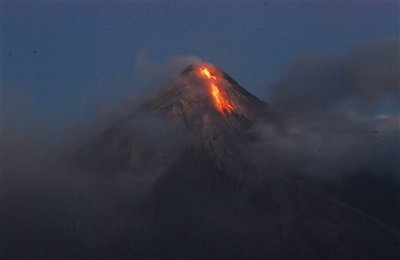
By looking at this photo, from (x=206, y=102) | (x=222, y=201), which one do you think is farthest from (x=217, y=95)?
(x=222, y=201)

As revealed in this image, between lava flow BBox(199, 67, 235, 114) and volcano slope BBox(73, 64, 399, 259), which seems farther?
lava flow BBox(199, 67, 235, 114)

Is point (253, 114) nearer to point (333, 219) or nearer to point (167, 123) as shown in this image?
point (167, 123)

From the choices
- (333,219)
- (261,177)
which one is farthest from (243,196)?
(333,219)

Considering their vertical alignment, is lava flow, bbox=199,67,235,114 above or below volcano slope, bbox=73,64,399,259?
above

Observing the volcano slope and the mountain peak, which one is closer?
the volcano slope

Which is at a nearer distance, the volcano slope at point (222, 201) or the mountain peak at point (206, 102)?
the volcano slope at point (222, 201)
